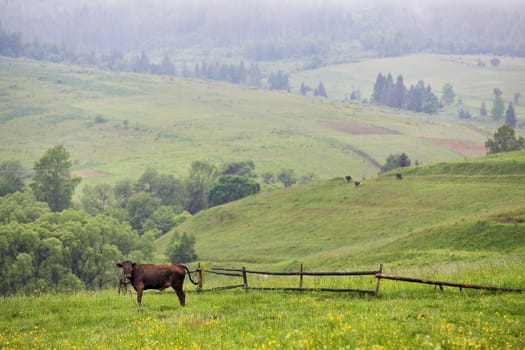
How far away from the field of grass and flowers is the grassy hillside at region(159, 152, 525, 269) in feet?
93.0

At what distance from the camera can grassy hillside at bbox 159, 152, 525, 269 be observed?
185ft

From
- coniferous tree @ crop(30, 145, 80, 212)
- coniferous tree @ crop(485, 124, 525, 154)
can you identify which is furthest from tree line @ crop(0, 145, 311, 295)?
coniferous tree @ crop(485, 124, 525, 154)

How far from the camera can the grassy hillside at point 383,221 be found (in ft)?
185

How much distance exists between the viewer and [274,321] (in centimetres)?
1827

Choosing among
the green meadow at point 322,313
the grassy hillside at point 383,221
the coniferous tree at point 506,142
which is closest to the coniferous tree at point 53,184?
the grassy hillside at point 383,221

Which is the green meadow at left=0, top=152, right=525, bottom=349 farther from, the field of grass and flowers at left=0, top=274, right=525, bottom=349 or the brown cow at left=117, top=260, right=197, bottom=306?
the brown cow at left=117, top=260, right=197, bottom=306

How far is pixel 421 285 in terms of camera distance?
23.9 metres

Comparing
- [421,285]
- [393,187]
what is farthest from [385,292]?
[393,187]

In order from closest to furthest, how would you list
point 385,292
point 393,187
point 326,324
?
point 326,324
point 385,292
point 393,187

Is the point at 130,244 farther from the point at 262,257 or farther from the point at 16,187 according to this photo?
the point at 16,187

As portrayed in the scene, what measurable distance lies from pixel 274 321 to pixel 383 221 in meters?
67.2

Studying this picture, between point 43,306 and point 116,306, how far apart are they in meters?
2.92

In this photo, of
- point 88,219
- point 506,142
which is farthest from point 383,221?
point 506,142

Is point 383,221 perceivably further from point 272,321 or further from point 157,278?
point 272,321
